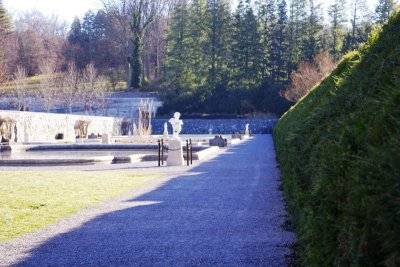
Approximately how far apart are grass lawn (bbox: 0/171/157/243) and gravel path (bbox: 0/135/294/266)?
0.32 m

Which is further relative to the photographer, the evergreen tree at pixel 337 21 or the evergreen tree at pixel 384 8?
the evergreen tree at pixel 337 21

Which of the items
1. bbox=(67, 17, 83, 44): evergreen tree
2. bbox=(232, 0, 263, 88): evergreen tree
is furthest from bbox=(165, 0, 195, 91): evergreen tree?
bbox=(67, 17, 83, 44): evergreen tree

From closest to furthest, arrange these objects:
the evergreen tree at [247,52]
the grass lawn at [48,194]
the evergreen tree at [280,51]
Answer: the grass lawn at [48,194] → the evergreen tree at [247,52] → the evergreen tree at [280,51]

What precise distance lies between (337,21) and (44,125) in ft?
110

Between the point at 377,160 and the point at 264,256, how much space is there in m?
2.98

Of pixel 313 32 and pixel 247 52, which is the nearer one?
pixel 313 32

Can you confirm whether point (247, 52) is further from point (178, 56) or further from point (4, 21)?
point (4, 21)

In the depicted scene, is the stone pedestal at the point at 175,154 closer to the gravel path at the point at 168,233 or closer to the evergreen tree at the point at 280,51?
the gravel path at the point at 168,233

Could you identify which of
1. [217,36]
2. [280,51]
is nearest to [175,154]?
[280,51]

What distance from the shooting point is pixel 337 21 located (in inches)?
2084

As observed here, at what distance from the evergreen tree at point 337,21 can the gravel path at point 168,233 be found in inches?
1810

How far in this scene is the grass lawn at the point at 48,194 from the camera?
20.0 ft

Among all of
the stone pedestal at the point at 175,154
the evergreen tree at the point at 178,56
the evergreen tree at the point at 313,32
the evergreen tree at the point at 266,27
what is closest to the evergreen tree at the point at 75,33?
the evergreen tree at the point at 178,56

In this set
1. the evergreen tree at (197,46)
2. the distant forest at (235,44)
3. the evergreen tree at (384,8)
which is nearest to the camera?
the evergreen tree at (384,8)
